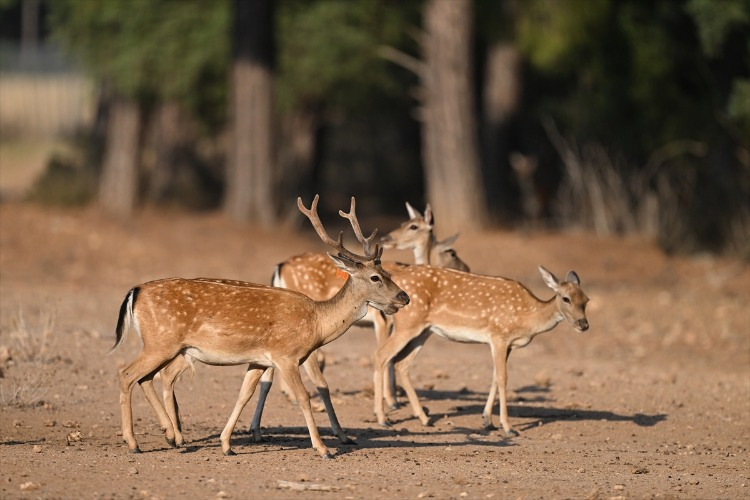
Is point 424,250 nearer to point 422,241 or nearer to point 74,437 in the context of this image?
point 422,241

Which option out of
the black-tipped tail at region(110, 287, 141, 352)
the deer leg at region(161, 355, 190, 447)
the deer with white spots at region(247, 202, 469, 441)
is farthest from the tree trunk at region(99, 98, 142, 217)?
the black-tipped tail at region(110, 287, 141, 352)

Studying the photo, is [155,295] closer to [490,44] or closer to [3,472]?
[3,472]

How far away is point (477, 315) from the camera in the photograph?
37.5 ft

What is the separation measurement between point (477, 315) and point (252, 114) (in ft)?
41.0

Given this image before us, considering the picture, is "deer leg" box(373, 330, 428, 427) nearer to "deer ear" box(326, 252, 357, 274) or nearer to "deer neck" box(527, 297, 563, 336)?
"deer neck" box(527, 297, 563, 336)

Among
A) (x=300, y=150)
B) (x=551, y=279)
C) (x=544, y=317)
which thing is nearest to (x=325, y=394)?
(x=544, y=317)

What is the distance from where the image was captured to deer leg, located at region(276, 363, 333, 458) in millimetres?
9438

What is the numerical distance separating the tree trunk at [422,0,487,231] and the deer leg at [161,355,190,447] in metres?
13.0

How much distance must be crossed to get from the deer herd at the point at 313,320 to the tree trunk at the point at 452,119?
34.9 ft

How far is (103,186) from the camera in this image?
80.3ft

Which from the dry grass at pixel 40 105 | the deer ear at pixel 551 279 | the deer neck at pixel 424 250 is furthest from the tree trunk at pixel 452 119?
the dry grass at pixel 40 105

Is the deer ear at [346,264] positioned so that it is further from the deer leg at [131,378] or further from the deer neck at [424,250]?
the deer neck at [424,250]

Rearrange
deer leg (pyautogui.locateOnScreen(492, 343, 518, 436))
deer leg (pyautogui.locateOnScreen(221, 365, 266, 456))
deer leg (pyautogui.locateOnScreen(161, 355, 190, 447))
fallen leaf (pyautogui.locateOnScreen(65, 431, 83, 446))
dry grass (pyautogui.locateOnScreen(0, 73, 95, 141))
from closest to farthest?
deer leg (pyautogui.locateOnScreen(221, 365, 266, 456)) → deer leg (pyautogui.locateOnScreen(161, 355, 190, 447)) → fallen leaf (pyautogui.locateOnScreen(65, 431, 83, 446)) → deer leg (pyautogui.locateOnScreen(492, 343, 518, 436)) → dry grass (pyautogui.locateOnScreen(0, 73, 95, 141))

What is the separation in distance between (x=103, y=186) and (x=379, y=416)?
1455cm
